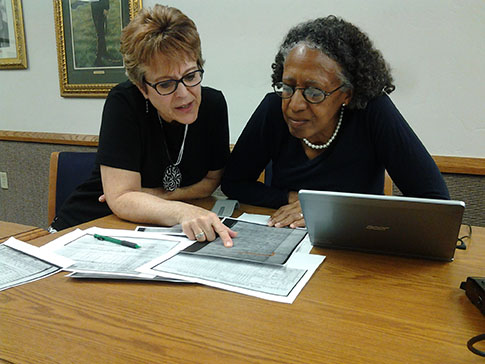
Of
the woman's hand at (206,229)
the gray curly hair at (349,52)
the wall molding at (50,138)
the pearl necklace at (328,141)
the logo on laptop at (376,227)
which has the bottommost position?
the wall molding at (50,138)

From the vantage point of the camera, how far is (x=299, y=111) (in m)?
1.30

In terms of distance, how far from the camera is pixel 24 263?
90 cm

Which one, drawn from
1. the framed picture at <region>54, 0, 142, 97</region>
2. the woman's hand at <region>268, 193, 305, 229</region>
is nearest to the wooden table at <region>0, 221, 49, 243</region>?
the woman's hand at <region>268, 193, 305, 229</region>

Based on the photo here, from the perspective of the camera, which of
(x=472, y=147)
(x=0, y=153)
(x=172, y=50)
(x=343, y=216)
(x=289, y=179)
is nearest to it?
(x=343, y=216)

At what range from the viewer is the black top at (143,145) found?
1.31 meters

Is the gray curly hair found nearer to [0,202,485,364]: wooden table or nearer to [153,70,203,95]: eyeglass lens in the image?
[153,70,203,95]: eyeglass lens

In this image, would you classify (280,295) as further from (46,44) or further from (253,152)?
(46,44)

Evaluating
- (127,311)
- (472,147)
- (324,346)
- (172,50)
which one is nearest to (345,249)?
(324,346)

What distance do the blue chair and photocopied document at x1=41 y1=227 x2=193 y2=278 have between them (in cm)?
59

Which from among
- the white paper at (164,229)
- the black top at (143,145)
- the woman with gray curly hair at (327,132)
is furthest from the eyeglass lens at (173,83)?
the white paper at (164,229)

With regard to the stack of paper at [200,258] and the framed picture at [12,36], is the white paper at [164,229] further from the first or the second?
the framed picture at [12,36]

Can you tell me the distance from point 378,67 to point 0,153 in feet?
9.23

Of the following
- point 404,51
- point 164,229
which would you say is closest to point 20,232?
point 164,229

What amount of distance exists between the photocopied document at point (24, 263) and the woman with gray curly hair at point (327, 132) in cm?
56
